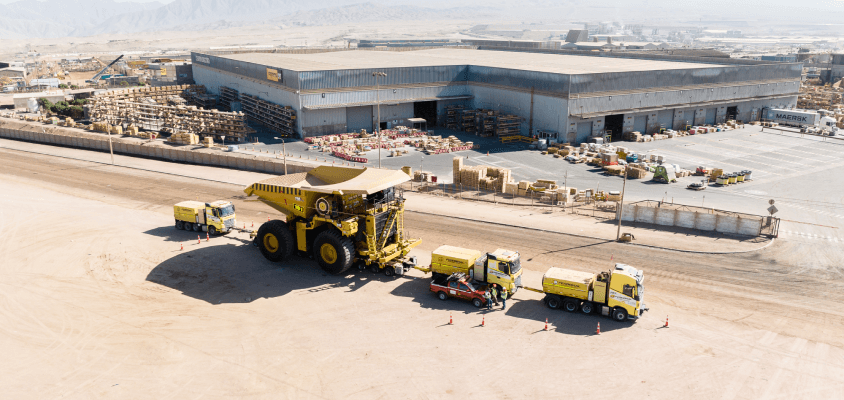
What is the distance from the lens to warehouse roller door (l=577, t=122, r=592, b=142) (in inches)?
2467

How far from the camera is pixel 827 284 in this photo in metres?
26.9

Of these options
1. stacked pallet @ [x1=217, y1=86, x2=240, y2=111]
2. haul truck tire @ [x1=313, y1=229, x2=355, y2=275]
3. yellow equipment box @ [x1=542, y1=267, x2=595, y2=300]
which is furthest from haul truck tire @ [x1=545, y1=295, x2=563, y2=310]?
stacked pallet @ [x1=217, y1=86, x2=240, y2=111]

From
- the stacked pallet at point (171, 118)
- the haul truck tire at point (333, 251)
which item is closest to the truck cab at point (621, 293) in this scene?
the haul truck tire at point (333, 251)

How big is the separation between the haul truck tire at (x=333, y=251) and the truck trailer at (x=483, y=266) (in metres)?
3.85

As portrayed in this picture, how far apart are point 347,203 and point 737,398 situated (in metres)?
16.9

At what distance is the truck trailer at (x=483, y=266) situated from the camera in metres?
24.6

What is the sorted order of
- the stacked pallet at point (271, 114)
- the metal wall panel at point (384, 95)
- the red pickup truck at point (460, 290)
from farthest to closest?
1. the stacked pallet at point (271, 114)
2. the metal wall panel at point (384, 95)
3. the red pickup truck at point (460, 290)

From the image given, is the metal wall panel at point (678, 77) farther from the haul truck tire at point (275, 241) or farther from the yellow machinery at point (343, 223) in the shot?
the haul truck tire at point (275, 241)

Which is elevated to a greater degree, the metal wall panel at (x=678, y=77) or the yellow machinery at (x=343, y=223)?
the metal wall panel at (x=678, y=77)

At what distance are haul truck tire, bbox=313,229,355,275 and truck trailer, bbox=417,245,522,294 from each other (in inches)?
152

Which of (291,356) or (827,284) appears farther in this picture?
(827,284)

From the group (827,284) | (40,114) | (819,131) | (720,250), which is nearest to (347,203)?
(720,250)

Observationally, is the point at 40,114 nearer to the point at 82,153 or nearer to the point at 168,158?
the point at 82,153

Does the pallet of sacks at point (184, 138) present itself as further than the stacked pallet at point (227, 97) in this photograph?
No
